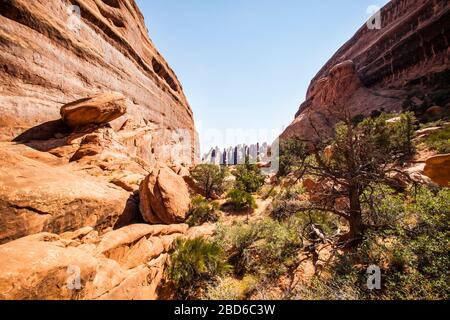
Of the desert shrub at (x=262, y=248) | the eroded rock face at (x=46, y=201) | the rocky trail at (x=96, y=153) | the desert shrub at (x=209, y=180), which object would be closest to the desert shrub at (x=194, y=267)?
the rocky trail at (x=96, y=153)

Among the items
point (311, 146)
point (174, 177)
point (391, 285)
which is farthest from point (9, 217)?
point (391, 285)

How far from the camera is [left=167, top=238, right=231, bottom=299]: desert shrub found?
193 inches

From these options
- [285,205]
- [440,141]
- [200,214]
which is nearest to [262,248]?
[285,205]

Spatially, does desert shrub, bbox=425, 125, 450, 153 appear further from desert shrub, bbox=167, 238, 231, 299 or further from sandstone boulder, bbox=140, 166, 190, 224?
sandstone boulder, bbox=140, 166, 190, 224

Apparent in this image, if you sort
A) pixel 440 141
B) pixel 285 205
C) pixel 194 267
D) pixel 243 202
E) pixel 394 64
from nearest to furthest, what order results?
pixel 194 267 < pixel 285 205 < pixel 243 202 < pixel 440 141 < pixel 394 64

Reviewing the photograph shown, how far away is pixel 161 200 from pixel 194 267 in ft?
12.4

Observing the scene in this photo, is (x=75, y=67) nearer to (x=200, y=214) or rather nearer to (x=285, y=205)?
(x=200, y=214)

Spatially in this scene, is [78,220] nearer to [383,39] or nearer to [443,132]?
[443,132]

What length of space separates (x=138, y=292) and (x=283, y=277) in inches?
141

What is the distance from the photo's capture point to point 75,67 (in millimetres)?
13508

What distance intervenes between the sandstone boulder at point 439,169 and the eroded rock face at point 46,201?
40.1 ft

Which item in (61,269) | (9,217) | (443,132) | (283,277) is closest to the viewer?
(61,269)

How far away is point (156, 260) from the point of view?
5430 mm

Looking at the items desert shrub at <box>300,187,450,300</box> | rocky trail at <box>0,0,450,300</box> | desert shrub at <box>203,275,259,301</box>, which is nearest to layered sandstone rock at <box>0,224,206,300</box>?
rocky trail at <box>0,0,450,300</box>
